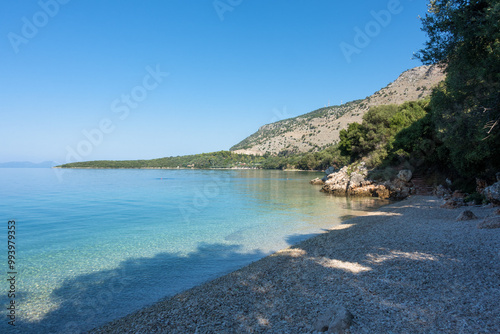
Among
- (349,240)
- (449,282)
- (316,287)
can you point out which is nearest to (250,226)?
(349,240)

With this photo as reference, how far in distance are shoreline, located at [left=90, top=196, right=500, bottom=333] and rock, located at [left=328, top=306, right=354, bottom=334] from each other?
0.14 metres

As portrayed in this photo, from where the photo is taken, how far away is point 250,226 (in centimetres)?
1806

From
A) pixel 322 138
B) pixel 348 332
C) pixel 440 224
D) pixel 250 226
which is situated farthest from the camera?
pixel 322 138

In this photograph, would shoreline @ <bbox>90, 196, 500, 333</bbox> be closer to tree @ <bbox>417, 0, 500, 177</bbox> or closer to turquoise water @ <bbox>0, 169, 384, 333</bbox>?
turquoise water @ <bbox>0, 169, 384, 333</bbox>

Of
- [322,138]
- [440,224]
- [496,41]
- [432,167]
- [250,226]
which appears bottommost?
[250,226]

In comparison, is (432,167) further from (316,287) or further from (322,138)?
(322,138)

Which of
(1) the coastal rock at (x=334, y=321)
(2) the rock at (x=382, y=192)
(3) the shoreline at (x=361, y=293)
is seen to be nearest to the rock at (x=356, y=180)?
(2) the rock at (x=382, y=192)

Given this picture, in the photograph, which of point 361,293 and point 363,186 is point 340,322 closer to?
point 361,293

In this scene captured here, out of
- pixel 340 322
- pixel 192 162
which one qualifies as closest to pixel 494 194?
pixel 340 322

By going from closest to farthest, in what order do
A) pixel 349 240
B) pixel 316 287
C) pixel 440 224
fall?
pixel 316 287, pixel 349 240, pixel 440 224

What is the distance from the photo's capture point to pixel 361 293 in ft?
19.3

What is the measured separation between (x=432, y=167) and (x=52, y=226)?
37.3 m

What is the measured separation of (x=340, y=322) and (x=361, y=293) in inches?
67.5

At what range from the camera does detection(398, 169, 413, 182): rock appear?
3136 cm
